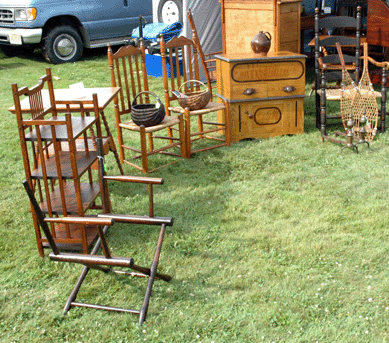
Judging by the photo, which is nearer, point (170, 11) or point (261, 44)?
point (261, 44)

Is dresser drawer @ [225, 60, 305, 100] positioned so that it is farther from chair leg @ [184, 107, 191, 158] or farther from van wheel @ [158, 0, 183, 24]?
van wheel @ [158, 0, 183, 24]

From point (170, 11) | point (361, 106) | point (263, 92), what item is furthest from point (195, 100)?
point (170, 11)

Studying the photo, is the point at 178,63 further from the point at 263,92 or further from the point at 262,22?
the point at 262,22

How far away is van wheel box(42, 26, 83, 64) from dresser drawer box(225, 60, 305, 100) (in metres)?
6.29

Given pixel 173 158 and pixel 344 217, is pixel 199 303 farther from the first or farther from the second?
pixel 173 158

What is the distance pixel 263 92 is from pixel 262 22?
1443 mm

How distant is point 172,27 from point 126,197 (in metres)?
5.41

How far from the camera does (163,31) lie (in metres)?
9.46

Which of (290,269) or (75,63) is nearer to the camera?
(290,269)

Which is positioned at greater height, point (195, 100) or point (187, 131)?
point (195, 100)

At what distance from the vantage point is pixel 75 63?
36.7ft

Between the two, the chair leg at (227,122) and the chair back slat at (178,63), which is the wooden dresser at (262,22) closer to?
the chair back slat at (178,63)

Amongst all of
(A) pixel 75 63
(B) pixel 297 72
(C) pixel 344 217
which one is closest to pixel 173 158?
(B) pixel 297 72

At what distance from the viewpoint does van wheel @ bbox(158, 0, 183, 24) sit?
9.81 metres
